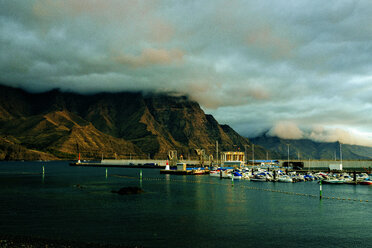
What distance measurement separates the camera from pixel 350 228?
51875 millimetres

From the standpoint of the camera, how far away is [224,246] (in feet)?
133

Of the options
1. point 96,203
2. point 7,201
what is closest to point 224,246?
point 96,203

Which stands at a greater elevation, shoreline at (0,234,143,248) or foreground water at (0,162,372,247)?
shoreline at (0,234,143,248)

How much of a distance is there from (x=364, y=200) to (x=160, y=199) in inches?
2108

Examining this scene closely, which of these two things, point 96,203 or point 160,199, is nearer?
point 96,203

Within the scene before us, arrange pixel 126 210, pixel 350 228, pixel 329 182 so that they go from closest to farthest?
pixel 350 228
pixel 126 210
pixel 329 182

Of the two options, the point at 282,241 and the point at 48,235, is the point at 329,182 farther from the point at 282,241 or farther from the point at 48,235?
the point at 48,235

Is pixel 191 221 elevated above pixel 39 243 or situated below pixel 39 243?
below

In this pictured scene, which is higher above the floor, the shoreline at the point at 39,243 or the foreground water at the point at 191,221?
the shoreline at the point at 39,243

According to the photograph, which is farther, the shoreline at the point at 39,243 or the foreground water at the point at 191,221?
the foreground water at the point at 191,221

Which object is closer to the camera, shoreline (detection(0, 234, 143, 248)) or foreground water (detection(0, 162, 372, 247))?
shoreline (detection(0, 234, 143, 248))

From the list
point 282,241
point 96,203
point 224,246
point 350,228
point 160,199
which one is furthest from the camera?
point 160,199

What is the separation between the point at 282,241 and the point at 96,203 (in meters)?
44.8

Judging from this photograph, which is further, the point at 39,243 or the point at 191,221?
the point at 191,221
